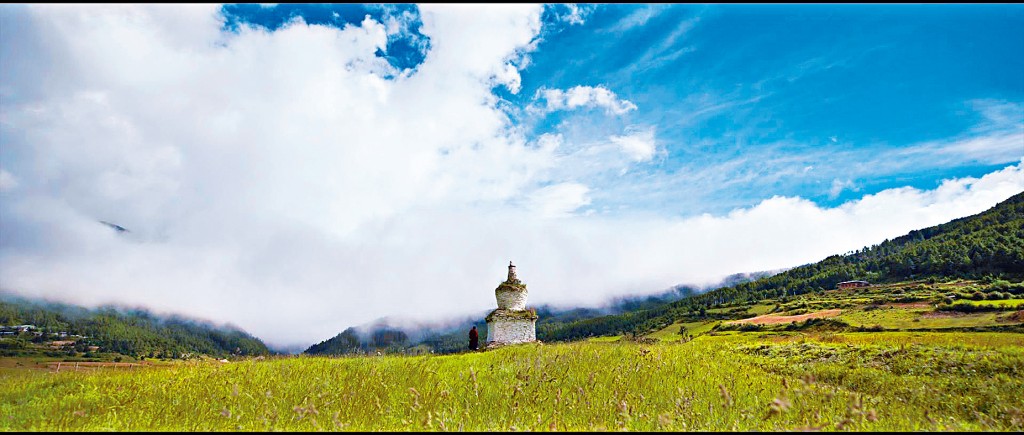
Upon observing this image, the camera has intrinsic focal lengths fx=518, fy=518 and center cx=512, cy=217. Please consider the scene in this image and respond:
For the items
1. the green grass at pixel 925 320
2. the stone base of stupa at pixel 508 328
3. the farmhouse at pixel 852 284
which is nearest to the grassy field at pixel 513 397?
the stone base of stupa at pixel 508 328

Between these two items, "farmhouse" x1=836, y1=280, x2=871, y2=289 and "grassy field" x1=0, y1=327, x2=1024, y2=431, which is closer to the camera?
"grassy field" x1=0, y1=327, x2=1024, y2=431

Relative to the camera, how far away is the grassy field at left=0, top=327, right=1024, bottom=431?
6.89m

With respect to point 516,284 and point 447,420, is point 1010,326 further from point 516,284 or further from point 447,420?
point 447,420

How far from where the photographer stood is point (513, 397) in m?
8.28

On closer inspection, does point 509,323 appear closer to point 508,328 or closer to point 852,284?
point 508,328

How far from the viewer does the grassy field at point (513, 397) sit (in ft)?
22.6

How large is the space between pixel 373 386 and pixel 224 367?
4.86 metres

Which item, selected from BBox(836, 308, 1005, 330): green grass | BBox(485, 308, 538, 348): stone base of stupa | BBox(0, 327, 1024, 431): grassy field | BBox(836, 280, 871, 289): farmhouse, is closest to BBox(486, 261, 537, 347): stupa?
BBox(485, 308, 538, 348): stone base of stupa

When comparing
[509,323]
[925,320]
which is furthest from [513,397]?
[925,320]

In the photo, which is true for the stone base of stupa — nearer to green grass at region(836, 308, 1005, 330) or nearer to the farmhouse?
green grass at region(836, 308, 1005, 330)

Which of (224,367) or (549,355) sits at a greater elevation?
(224,367)

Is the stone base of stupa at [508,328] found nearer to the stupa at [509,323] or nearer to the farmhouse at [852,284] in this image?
the stupa at [509,323]

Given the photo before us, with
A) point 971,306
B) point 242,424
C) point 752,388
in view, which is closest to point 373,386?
point 242,424

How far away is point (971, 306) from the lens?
2977 inches
